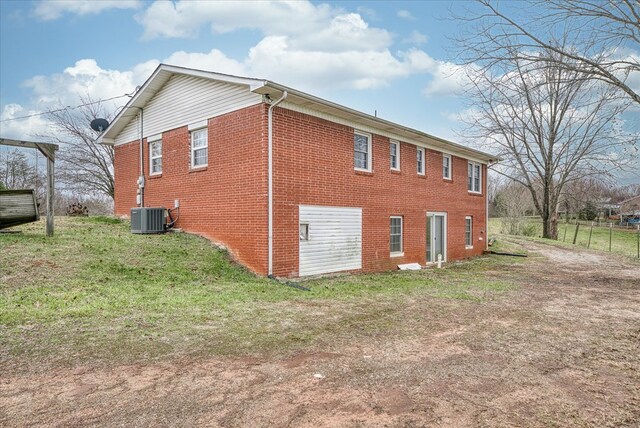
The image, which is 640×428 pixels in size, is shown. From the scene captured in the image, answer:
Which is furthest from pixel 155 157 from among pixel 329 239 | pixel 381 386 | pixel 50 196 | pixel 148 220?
pixel 381 386

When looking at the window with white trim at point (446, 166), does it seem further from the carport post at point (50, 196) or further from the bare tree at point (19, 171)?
the bare tree at point (19, 171)

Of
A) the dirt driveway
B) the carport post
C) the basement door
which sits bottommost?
the dirt driveway

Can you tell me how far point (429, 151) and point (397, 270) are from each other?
207 inches

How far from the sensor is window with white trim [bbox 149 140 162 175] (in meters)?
14.1

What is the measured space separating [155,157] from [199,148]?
2.88 m

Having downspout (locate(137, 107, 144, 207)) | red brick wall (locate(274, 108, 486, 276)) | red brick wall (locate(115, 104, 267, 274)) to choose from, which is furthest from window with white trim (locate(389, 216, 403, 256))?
downspout (locate(137, 107, 144, 207))

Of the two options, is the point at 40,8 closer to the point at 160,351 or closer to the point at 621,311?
the point at 160,351

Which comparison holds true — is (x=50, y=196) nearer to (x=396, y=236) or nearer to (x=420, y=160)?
(x=396, y=236)

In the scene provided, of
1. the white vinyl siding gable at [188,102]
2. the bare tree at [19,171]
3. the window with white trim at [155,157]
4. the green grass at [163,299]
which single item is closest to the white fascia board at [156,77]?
the white vinyl siding gable at [188,102]

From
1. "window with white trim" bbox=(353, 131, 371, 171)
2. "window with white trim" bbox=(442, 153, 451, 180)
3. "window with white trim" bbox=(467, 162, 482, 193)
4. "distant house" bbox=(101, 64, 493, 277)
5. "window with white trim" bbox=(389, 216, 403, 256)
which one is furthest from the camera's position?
"window with white trim" bbox=(467, 162, 482, 193)

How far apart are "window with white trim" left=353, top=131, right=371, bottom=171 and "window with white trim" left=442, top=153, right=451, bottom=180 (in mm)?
5397

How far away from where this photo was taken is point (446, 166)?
17.7 metres

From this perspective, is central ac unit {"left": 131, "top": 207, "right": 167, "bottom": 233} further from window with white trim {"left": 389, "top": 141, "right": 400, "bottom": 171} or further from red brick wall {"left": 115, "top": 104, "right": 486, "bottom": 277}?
window with white trim {"left": 389, "top": 141, "right": 400, "bottom": 171}

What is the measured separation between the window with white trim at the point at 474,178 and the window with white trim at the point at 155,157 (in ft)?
44.9
